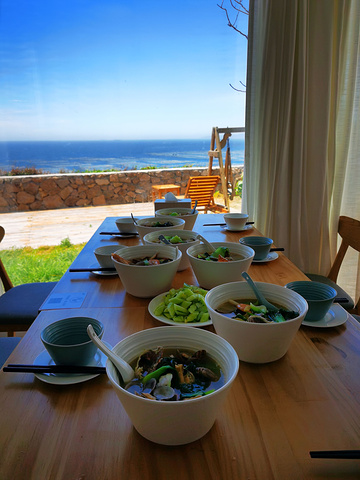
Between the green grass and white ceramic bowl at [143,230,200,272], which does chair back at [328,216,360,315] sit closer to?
white ceramic bowl at [143,230,200,272]

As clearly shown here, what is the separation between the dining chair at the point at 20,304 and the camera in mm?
1471

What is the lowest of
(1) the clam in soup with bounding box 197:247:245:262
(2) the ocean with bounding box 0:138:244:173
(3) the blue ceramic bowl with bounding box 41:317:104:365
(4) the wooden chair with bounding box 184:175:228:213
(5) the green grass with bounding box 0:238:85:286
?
(5) the green grass with bounding box 0:238:85:286

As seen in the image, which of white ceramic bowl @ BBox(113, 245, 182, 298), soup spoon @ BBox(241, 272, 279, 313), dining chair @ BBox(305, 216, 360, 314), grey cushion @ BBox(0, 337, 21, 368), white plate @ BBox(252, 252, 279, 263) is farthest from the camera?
dining chair @ BBox(305, 216, 360, 314)

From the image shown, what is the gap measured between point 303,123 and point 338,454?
218 centimetres

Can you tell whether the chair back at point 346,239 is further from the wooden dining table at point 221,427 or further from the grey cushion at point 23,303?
the grey cushion at point 23,303

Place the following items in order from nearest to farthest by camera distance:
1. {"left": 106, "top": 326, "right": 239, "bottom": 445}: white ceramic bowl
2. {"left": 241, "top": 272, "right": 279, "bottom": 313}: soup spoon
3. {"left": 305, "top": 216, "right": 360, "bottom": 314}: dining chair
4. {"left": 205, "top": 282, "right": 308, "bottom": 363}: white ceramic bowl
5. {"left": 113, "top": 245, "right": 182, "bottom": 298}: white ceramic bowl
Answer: {"left": 106, "top": 326, "right": 239, "bottom": 445}: white ceramic bowl < {"left": 205, "top": 282, "right": 308, "bottom": 363}: white ceramic bowl < {"left": 241, "top": 272, "right": 279, "bottom": 313}: soup spoon < {"left": 113, "top": 245, "right": 182, "bottom": 298}: white ceramic bowl < {"left": 305, "top": 216, "right": 360, "bottom": 314}: dining chair

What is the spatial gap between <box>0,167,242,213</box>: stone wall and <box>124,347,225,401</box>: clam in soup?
12.4ft

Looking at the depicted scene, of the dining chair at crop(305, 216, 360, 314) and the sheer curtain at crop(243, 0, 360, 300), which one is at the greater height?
the sheer curtain at crop(243, 0, 360, 300)

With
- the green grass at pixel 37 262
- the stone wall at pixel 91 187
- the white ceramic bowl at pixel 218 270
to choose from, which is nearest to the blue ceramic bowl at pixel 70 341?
the white ceramic bowl at pixel 218 270

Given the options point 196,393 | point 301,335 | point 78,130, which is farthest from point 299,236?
point 78,130

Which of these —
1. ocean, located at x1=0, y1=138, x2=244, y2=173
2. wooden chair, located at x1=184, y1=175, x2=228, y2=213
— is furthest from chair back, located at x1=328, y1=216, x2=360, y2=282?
ocean, located at x1=0, y1=138, x2=244, y2=173

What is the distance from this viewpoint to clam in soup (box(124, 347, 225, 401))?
0.47 meters

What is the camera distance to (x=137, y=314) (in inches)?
34.2

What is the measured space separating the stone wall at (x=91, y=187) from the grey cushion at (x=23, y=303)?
2.51 metres
